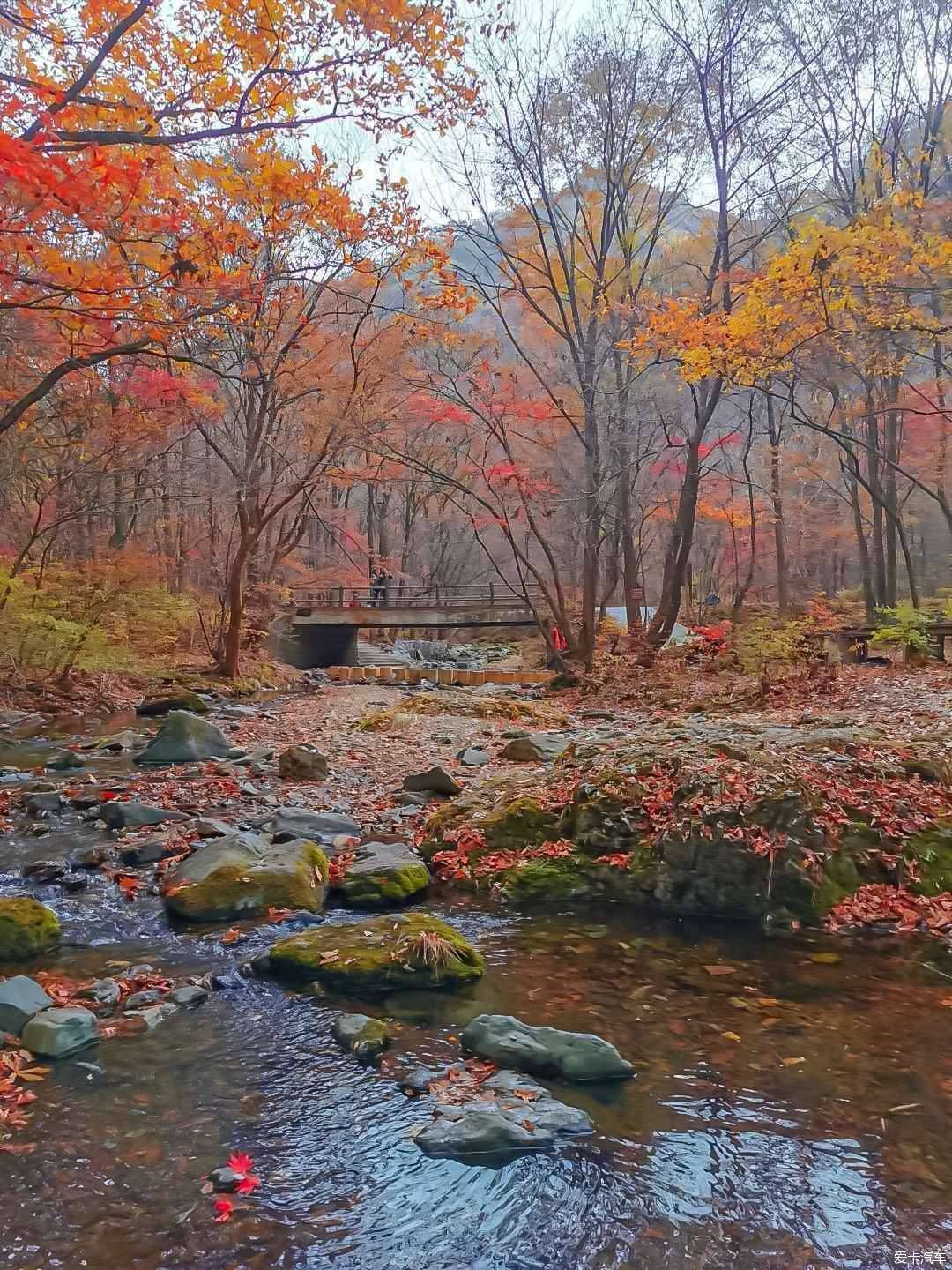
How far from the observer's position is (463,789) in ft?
25.8

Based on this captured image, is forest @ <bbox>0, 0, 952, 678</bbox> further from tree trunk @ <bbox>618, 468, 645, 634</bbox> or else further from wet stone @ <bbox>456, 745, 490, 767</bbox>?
wet stone @ <bbox>456, 745, 490, 767</bbox>

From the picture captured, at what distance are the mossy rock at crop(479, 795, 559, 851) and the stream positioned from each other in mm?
1615

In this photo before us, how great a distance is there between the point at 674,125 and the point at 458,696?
12082 millimetres

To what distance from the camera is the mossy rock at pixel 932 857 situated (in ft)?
16.8

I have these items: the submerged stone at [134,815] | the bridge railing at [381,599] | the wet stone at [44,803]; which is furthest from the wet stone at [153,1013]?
the bridge railing at [381,599]

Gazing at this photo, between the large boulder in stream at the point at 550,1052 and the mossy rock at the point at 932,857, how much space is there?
2961 mm

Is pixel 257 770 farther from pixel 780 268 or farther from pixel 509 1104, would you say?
pixel 780 268

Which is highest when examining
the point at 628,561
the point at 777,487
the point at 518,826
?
the point at 777,487

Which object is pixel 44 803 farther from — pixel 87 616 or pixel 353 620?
pixel 353 620

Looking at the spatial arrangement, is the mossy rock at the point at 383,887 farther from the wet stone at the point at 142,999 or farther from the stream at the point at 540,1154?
the wet stone at the point at 142,999

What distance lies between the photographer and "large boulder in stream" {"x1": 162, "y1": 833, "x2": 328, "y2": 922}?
4855 mm

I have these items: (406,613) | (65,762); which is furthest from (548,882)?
(406,613)

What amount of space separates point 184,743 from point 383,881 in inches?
211

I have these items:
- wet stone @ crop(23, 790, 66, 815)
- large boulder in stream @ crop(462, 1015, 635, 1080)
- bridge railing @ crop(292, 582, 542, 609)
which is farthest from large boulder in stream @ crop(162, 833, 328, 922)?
bridge railing @ crop(292, 582, 542, 609)
